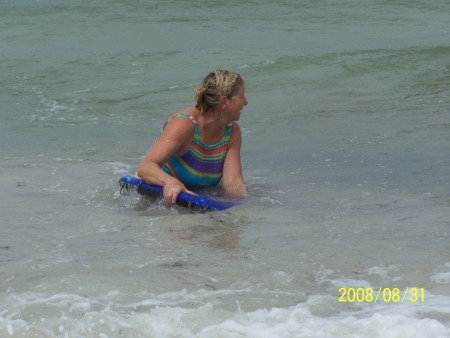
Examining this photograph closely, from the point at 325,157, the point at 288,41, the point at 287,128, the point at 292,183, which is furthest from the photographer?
the point at 288,41

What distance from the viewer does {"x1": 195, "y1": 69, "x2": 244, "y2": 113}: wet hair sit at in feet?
16.6

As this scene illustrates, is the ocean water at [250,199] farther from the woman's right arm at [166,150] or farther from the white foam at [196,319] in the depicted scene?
the woman's right arm at [166,150]

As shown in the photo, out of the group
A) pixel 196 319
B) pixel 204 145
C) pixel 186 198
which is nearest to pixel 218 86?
pixel 204 145

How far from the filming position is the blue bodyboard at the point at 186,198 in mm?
4895

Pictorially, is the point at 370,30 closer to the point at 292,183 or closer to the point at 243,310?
the point at 292,183

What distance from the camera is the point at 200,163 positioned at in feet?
17.6

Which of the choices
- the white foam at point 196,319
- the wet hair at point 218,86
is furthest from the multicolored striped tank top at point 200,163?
the white foam at point 196,319

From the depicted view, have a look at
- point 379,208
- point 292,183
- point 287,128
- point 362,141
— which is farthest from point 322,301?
point 287,128

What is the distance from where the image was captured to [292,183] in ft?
19.3

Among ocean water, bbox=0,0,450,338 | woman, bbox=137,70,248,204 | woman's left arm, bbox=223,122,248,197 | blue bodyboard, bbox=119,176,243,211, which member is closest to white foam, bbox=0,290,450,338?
ocean water, bbox=0,0,450,338

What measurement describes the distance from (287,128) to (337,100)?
1.48 m

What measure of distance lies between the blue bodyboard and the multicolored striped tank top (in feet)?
0.86

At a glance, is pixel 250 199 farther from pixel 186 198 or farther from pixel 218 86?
pixel 218 86
